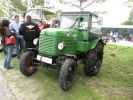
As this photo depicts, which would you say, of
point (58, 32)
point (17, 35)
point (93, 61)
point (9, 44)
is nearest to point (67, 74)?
point (58, 32)

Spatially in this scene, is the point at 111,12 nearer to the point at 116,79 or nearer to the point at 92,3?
the point at 92,3

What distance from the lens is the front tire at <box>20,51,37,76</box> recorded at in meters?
9.82

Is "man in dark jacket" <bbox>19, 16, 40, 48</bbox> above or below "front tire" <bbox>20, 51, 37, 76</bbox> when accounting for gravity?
above

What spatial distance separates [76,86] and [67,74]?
34.8 inches

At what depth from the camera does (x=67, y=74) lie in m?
8.67

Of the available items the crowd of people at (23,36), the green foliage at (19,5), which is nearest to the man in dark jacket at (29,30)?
the crowd of people at (23,36)

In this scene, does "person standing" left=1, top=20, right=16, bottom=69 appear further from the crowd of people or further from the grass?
the grass

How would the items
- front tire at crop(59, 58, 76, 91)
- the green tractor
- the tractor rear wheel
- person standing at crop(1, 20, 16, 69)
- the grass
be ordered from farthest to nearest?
person standing at crop(1, 20, 16, 69) → the tractor rear wheel → the green tractor → the grass → front tire at crop(59, 58, 76, 91)

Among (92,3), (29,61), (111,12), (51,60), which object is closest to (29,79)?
(29,61)

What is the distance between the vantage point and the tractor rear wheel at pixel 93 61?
9.92 meters

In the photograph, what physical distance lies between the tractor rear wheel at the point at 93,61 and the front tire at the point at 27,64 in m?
1.71

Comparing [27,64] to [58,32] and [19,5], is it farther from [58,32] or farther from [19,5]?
[19,5]

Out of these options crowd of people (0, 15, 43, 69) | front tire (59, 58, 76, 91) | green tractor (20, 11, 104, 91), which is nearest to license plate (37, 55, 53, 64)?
green tractor (20, 11, 104, 91)

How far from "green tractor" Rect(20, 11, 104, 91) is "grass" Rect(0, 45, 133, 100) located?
26cm
